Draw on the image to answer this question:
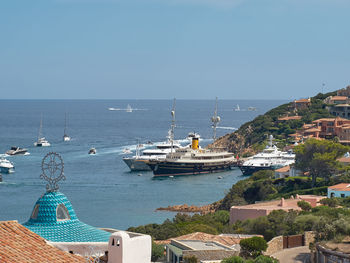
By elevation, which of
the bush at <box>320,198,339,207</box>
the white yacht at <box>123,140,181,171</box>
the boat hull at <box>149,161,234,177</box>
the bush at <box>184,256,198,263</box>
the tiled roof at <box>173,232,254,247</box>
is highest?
the bush at <box>184,256,198,263</box>

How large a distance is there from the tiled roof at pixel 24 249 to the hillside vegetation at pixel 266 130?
252 ft

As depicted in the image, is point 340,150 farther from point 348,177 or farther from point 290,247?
point 290,247

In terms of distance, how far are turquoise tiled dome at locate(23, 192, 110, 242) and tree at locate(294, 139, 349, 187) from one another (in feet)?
126

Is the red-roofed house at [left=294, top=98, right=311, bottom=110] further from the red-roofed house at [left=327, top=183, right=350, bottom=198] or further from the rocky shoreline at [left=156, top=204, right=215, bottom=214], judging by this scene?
the red-roofed house at [left=327, top=183, right=350, bottom=198]

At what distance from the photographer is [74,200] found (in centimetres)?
5347

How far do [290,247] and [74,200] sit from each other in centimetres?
3170

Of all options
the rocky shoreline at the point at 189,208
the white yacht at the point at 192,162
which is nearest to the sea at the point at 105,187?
the rocky shoreline at the point at 189,208

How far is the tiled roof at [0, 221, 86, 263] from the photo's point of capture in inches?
291

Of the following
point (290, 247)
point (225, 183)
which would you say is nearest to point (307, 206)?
point (290, 247)

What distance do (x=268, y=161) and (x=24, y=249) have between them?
65438 millimetres

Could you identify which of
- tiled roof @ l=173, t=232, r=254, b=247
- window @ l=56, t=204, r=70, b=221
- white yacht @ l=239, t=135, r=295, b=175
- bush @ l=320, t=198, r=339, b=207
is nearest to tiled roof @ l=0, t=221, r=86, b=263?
window @ l=56, t=204, r=70, b=221

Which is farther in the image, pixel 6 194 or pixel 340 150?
pixel 6 194

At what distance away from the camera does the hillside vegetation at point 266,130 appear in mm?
88375

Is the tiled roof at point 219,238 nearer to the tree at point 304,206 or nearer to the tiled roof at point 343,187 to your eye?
the tree at point 304,206
